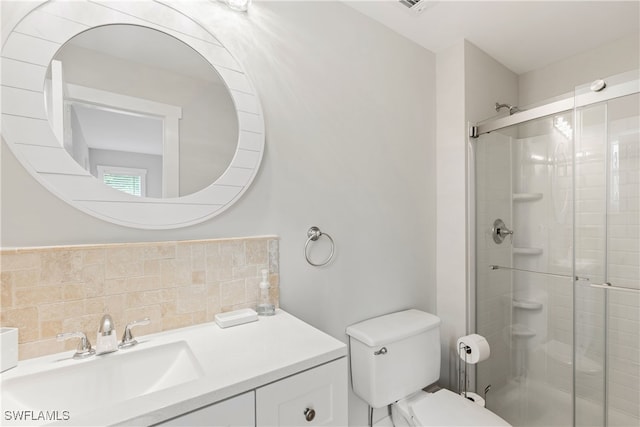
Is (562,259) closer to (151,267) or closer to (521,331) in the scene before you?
(521,331)

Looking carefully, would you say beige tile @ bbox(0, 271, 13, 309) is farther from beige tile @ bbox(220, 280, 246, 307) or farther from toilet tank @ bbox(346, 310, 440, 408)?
toilet tank @ bbox(346, 310, 440, 408)

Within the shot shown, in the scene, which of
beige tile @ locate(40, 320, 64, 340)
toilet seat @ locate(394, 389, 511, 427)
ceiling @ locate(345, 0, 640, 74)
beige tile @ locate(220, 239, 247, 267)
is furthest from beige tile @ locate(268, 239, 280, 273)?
ceiling @ locate(345, 0, 640, 74)

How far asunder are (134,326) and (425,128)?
5.92 ft

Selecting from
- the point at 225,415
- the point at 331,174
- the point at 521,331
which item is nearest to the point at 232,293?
the point at 225,415

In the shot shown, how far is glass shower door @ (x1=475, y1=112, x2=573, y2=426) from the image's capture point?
1554 mm

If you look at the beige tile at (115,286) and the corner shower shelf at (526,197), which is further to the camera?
the corner shower shelf at (526,197)

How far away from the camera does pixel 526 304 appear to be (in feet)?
5.69

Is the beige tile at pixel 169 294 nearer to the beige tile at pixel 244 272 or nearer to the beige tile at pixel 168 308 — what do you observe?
the beige tile at pixel 168 308

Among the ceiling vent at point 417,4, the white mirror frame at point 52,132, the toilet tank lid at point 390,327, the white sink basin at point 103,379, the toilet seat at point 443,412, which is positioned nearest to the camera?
the white sink basin at point 103,379

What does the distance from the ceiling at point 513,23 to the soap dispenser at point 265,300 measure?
1.40m

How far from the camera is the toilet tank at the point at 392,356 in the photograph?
137 centimetres

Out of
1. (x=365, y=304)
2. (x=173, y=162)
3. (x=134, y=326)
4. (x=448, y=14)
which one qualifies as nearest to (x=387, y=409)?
(x=365, y=304)

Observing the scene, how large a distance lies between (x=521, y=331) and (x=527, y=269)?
0.36 meters

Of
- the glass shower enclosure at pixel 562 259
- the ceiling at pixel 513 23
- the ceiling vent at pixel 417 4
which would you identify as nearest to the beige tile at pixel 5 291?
the ceiling at pixel 513 23
